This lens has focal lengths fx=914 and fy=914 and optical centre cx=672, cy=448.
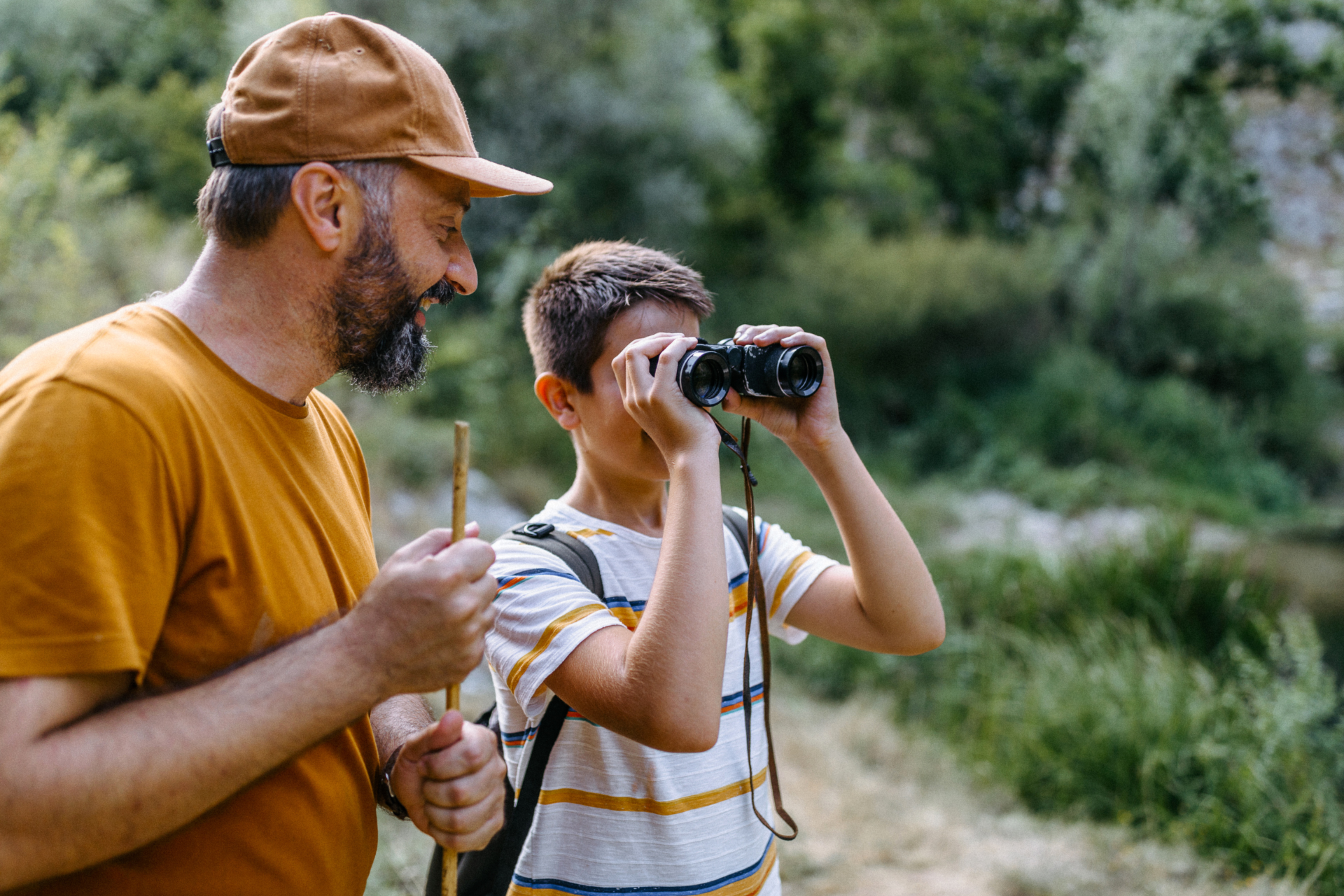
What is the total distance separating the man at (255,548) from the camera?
3.31ft

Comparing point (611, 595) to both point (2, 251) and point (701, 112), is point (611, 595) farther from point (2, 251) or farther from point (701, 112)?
point (701, 112)

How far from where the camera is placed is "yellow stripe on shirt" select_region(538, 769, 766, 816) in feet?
Answer: 5.23

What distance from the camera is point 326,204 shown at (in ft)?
4.58

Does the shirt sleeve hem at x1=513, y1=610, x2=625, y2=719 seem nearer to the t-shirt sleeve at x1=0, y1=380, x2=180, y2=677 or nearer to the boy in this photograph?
the boy

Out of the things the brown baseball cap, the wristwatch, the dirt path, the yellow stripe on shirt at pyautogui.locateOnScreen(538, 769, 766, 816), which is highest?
the brown baseball cap

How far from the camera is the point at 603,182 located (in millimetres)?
12664

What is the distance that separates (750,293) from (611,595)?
13289 mm

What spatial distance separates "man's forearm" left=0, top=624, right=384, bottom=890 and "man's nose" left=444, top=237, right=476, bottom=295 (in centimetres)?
68

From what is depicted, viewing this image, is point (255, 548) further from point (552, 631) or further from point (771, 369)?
point (771, 369)

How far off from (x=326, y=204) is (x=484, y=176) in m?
0.25

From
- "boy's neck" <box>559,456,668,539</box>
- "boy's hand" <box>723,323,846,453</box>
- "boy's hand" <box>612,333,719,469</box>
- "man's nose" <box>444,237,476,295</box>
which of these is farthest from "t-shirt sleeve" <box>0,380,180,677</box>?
"boy's hand" <box>723,323,846,453</box>

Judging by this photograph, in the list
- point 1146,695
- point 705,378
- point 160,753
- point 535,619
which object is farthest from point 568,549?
point 1146,695

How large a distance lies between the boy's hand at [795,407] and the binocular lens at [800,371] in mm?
16

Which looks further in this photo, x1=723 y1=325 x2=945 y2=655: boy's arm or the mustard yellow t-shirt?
x1=723 y1=325 x2=945 y2=655: boy's arm
